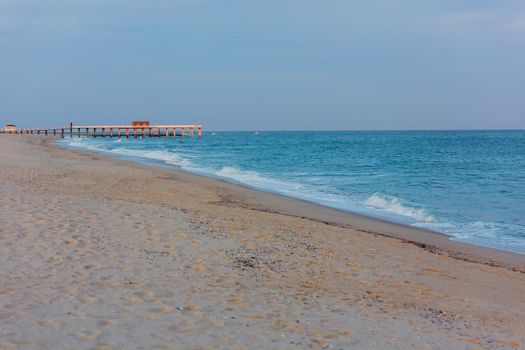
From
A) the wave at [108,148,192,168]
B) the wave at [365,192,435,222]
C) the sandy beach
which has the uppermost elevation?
the sandy beach

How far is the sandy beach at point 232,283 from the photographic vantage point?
16.2ft

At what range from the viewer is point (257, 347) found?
15.3ft

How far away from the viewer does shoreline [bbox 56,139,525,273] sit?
9844 mm

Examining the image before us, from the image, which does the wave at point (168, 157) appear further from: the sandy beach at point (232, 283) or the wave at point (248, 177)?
the sandy beach at point (232, 283)

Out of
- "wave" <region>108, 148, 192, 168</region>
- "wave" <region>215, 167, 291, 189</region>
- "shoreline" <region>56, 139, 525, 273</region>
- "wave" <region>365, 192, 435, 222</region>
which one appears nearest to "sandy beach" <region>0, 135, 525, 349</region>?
"shoreline" <region>56, 139, 525, 273</region>

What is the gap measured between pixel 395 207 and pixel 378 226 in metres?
3.92

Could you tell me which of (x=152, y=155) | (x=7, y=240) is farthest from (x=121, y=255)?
(x=152, y=155)

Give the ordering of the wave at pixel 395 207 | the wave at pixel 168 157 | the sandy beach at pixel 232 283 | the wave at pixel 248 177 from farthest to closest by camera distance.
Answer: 1. the wave at pixel 168 157
2. the wave at pixel 248 177
3. the wave at pixel 395 207
4. the sandy beach at pixel 232 283

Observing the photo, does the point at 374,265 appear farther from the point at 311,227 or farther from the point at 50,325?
the point at 50,325

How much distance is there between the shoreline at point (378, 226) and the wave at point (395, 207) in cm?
158

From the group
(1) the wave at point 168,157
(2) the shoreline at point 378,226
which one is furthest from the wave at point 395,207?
(1) the wave at point 168,157

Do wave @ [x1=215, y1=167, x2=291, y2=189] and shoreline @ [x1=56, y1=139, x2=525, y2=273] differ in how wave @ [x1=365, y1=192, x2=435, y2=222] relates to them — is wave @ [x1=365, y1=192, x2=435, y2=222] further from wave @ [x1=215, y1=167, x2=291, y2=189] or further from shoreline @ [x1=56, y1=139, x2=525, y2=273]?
wave @ [x1=215, y1=167, x2=291, y2=189]

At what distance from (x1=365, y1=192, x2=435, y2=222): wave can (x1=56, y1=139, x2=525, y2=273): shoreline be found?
5.17 feet

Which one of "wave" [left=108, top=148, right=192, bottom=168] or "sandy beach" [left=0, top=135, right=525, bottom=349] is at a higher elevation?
"sandy beach" [left=0, top=135, right=525, bottom=349]
